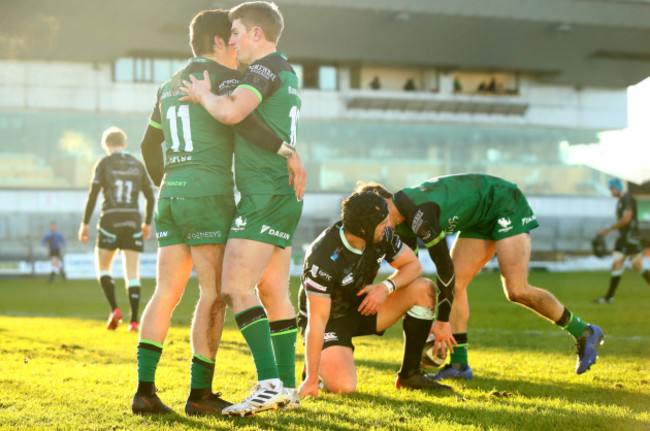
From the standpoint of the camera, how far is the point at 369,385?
17.9 feet

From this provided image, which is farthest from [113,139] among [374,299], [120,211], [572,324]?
[572,324]

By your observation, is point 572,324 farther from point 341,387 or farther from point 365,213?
point 365,213

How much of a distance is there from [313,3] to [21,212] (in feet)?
56.4

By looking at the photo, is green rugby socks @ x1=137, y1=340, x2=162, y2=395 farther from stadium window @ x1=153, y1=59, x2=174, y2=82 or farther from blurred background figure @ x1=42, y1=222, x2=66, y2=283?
stadium window @ x1=153, y1=59, x2=174, y2=82

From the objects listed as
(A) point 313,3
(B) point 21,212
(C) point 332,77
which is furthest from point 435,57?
(B) point 21,212

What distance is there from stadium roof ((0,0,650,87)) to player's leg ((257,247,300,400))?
104 ft

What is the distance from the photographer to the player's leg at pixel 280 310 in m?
4.46

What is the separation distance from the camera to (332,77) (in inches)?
1734

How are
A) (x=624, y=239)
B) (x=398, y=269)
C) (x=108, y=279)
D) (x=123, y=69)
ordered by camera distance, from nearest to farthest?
(x=398, y=269) < (x=108, y=279) < (x=624, y=239) < (x=123, y=69)

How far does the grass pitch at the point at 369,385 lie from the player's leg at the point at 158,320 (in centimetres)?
13

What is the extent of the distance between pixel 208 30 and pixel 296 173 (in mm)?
941

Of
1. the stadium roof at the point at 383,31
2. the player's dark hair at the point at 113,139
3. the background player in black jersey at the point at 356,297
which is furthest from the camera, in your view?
the stadium roof at the point at 383,31

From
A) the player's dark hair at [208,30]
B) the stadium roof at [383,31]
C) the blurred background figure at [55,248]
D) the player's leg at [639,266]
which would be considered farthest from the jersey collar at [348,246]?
the stadium roof at [383,31]

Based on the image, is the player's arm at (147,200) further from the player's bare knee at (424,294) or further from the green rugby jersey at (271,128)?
the green rugby jersey at (271,128)
